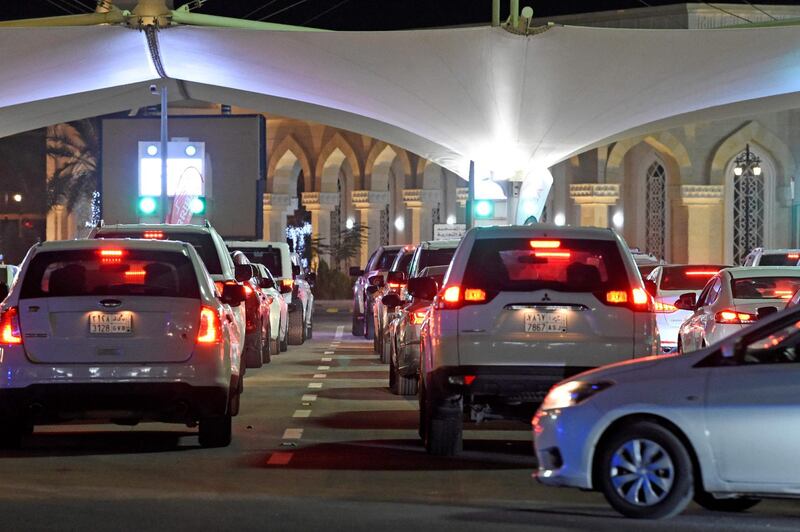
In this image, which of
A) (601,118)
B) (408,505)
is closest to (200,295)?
(408,505)

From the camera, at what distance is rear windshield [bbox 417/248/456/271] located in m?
21.8

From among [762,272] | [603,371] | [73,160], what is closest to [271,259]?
[762,272]

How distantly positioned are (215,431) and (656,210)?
138 feet

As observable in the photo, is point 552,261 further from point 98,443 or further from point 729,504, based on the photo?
point 98,443

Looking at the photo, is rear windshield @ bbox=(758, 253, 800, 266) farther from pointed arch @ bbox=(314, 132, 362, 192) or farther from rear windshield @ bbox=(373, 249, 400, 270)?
pointed arch @ bbox=(314, 132, 362, 192)

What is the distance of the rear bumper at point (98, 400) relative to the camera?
39.9ft

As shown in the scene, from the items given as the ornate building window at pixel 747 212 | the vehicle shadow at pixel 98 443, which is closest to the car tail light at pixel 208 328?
the vehicle shadow at pixel 98 443

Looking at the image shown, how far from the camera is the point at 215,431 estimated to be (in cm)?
1299

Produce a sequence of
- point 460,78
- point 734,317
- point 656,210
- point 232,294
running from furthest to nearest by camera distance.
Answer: point 656,210, point 460,78, point 734,317, point 232,294

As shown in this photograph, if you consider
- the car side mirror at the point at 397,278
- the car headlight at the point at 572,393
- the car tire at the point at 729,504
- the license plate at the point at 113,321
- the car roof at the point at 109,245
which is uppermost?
the car roof at the point at 109,245

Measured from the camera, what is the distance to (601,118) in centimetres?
3922

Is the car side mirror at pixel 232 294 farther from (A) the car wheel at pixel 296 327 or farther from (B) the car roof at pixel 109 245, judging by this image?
(A) the car wheel at pixel 296 327

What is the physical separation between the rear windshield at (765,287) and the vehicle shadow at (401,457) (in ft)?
19.5

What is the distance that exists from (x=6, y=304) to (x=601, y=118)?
2814 centimetres
